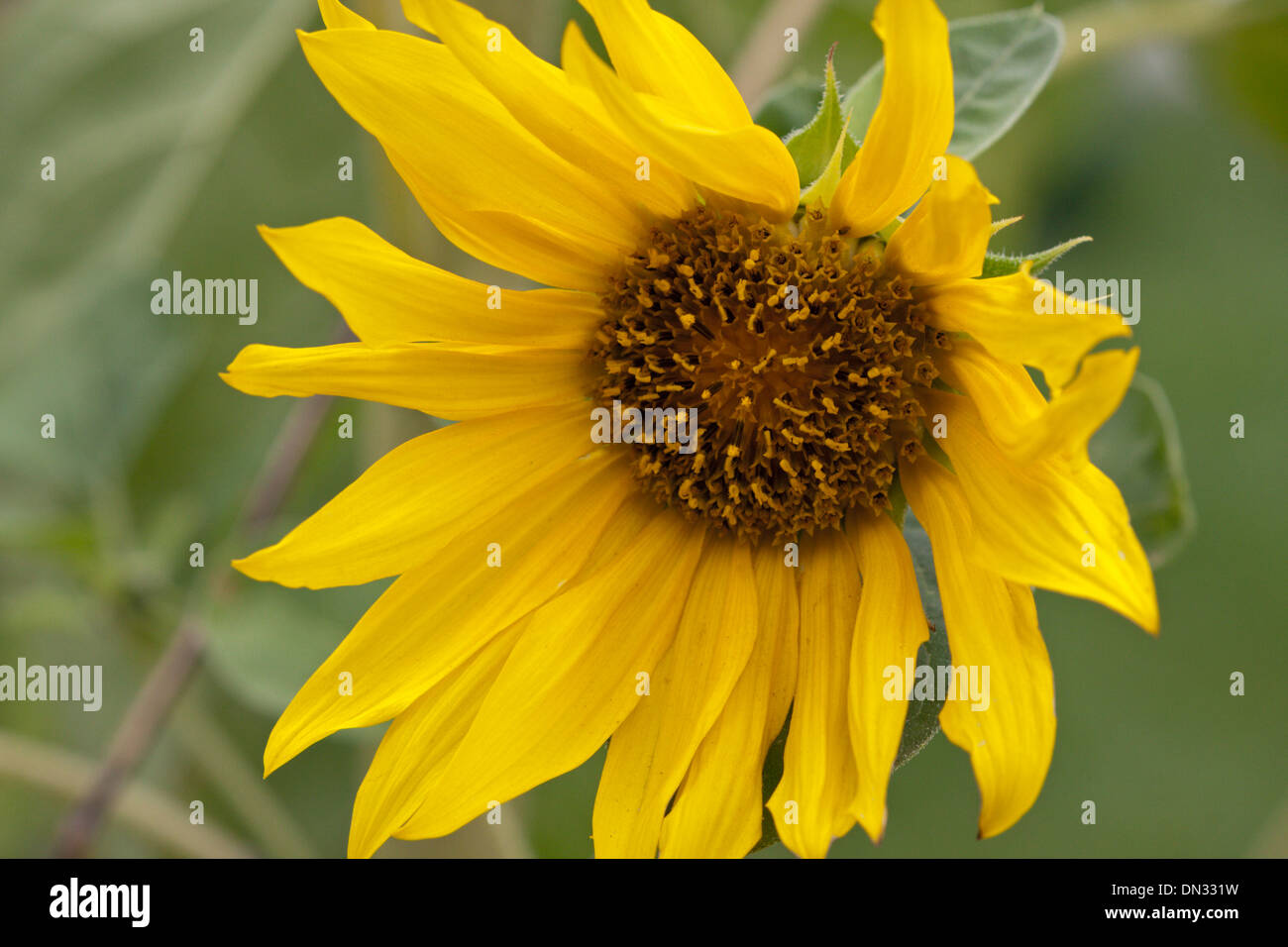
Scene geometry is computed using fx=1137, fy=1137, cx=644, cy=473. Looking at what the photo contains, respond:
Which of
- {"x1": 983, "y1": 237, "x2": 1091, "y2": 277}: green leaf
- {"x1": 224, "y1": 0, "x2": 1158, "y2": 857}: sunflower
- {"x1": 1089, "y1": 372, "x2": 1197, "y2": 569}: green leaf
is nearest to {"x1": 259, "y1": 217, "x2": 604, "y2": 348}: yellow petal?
{"x1": 224, "y1": 0, "x2": 1158, "y2": 857}: sunflower

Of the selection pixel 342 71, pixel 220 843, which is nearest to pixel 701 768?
pixel 342 71

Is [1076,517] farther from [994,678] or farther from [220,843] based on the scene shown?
[220,843]

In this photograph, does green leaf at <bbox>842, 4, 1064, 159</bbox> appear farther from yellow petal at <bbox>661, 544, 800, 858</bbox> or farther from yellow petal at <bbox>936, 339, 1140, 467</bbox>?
yellow petal at <bbox>661, 544, 800, 858</bbox>

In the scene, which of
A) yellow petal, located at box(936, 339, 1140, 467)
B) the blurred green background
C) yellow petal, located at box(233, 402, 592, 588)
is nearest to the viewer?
yellow petal, located at box(936, 339, 1140, 467)

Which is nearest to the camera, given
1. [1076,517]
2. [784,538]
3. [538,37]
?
[1076,517]

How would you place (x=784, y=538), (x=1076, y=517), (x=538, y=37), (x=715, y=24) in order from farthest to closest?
(x=715, y=24) < (x=538, y=37) < (x=784, y=538) < (x=1076, y=517)

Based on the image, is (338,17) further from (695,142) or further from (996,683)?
(996,683)

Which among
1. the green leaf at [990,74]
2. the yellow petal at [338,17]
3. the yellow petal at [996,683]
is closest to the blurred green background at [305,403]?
the green leaf at [990,74]

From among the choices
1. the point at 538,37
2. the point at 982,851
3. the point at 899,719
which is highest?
the point at 538,37
